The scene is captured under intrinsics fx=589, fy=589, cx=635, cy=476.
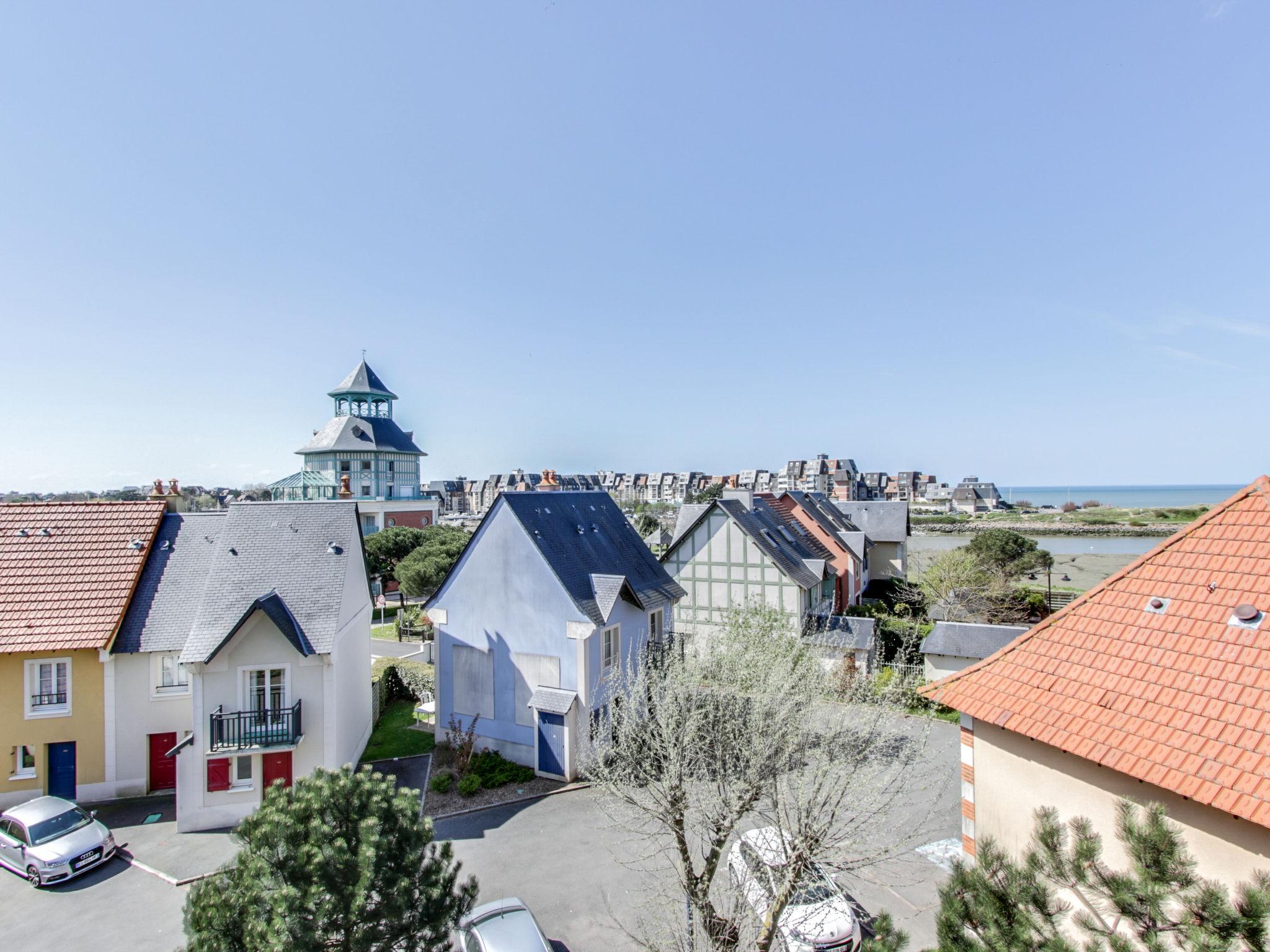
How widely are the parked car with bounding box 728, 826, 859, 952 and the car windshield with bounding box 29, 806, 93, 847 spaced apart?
15.2 m

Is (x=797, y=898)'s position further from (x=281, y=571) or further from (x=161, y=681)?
(x=161, y=681)

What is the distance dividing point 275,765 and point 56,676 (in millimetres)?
6752

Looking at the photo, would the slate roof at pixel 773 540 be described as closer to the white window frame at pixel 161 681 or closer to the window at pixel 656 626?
the window at pixel 656 626

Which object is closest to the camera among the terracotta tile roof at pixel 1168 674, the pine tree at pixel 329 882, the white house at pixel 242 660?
the terracotta tile roof at pixel 1168 674

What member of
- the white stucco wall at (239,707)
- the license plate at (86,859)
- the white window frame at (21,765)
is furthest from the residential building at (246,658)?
the white window frame at (21,765)

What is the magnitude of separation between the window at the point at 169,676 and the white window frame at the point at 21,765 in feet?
10.4

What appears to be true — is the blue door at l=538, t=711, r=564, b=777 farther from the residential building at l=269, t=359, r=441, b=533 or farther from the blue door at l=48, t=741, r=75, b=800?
the residential building at l=269, t=359, r=441, b=533

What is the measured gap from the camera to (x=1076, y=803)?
7.37 m

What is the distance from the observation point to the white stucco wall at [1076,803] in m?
5.98

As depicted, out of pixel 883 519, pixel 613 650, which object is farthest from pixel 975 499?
pixel 613 650

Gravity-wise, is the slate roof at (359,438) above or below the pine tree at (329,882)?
above

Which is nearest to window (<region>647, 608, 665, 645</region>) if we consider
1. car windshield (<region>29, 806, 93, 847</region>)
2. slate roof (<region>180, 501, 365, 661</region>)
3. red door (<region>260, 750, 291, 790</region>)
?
slate roof (<region>180, 501, 365, 661</region>)

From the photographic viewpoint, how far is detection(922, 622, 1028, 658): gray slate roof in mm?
22250

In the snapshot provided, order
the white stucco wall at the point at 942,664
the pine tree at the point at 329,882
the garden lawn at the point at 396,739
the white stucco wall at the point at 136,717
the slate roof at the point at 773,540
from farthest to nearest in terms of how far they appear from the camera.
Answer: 1. the slate roof at the point at 773,540
2. the white stucco wall at the point at 942,664
3. the garden lawn at the point at 396,739
4. the white stucco wall at the point at 136,717
5. the pine tree at the point at 329,882
